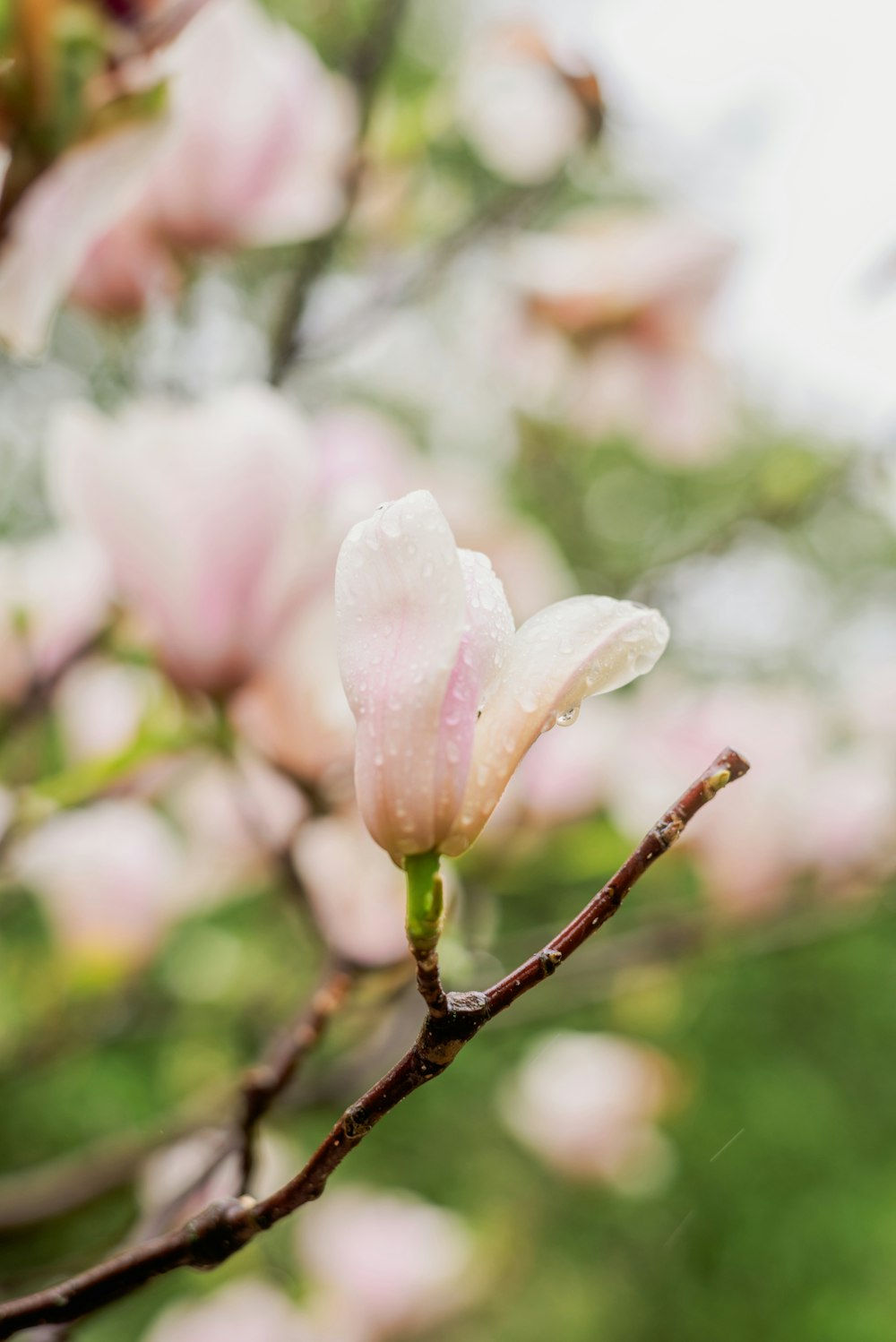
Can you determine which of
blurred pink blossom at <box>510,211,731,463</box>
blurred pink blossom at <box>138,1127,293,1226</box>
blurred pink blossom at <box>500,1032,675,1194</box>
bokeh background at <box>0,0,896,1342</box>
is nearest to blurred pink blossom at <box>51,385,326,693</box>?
bokeh background at <box>0,0,896,1342</box>

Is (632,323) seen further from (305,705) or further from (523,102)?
(305,705)

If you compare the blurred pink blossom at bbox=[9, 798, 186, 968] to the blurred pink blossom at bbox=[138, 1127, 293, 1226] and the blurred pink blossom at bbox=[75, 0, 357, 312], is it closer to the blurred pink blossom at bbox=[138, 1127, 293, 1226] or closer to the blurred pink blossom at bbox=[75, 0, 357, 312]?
the blurred pink blossom at bbox=[138, 1127, 293, 1226]

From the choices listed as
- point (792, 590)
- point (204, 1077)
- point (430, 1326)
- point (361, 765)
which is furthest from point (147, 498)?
point (792, 590)

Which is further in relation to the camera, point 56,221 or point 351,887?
point 351,887

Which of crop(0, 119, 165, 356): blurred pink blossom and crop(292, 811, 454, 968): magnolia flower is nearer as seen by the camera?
crop(0, 119, 165, 356): blurred pink blossom

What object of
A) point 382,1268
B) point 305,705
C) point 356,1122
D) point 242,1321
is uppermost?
point 356,1122

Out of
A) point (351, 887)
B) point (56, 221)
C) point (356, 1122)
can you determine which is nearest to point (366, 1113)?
point (356, 1122)

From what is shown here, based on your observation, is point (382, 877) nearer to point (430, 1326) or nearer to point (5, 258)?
point (5, 258)
